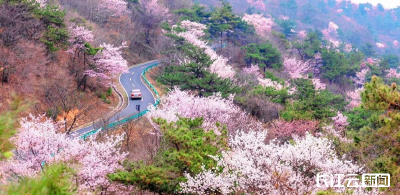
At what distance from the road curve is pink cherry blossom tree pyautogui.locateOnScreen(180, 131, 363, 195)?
11.5m

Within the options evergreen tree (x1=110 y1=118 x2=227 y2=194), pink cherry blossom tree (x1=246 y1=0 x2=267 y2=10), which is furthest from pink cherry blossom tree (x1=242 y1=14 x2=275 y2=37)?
evergreen tree (x1=110 y1=118 x2=227 y2=194)

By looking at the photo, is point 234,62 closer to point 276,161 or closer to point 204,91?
point 204,91

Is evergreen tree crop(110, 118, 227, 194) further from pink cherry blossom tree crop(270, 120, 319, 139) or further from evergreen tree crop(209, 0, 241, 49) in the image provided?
evergreen tree crop(209, 0, 241, 49)

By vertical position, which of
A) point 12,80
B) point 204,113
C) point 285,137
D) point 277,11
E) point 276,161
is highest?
point 277,11

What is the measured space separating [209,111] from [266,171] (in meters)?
11.5

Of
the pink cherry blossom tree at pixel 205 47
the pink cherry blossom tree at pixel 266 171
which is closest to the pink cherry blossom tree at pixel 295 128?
the pink cherry blossom tree at pixel 266 171

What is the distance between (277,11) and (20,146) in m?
84.1

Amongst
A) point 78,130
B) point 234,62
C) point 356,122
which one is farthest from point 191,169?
point 234,62

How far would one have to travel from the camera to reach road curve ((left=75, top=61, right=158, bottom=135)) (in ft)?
77.8

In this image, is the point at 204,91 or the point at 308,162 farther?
the point at 204,91

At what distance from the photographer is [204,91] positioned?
78.0 ft

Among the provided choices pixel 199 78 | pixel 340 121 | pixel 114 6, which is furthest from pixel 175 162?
pixel 114 6

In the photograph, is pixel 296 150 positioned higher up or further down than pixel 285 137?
higher up

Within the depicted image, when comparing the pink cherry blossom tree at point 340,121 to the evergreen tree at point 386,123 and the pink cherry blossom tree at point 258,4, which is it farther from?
the pink cherry blossom tree at point 258,4
